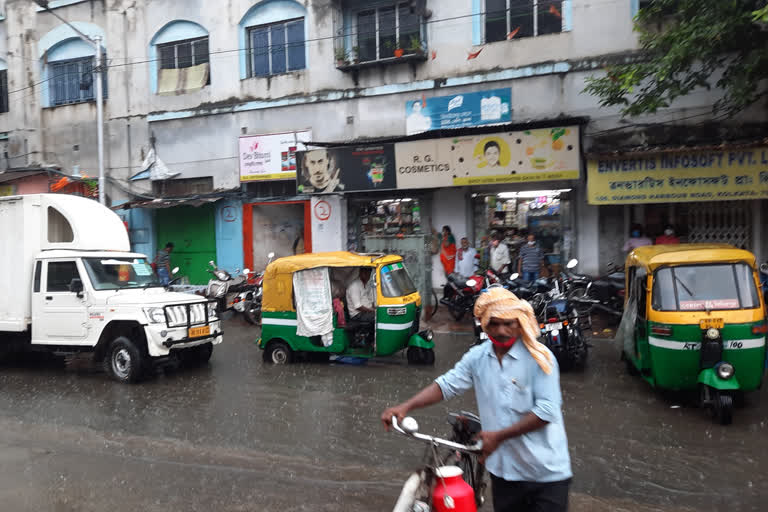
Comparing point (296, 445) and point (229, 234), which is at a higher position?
point (229, 234)

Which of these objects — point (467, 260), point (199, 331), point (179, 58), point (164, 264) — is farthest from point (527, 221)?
point (179, 58)

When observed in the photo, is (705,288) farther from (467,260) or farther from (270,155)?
(270,155)

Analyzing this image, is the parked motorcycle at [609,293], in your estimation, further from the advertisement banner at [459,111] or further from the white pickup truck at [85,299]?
the white pickup truck at [85,299]

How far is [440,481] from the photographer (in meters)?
2.75

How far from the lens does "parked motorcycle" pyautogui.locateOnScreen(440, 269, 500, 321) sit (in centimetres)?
1205

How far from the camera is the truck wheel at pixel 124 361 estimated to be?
8531 millimetres

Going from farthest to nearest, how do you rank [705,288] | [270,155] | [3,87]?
[3,87] → [270,155] → [705,288]

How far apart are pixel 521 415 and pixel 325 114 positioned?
1422 centimetres

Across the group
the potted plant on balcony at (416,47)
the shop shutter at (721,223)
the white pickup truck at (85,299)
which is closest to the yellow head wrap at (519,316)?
the white pickup truck at (85,299)

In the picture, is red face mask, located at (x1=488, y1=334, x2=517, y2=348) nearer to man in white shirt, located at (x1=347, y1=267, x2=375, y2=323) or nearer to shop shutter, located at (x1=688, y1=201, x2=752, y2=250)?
man in white shirt, located at (x1=347, y1=267, x2=375, y2=323)

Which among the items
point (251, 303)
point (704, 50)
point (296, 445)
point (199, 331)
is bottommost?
point (296, 445)

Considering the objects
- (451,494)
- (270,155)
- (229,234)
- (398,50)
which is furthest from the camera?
(229,234)

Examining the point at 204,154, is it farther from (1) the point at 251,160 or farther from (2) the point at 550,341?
(2) the point at 550,341

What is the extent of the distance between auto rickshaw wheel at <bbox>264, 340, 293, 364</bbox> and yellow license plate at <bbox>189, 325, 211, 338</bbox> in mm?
1039
